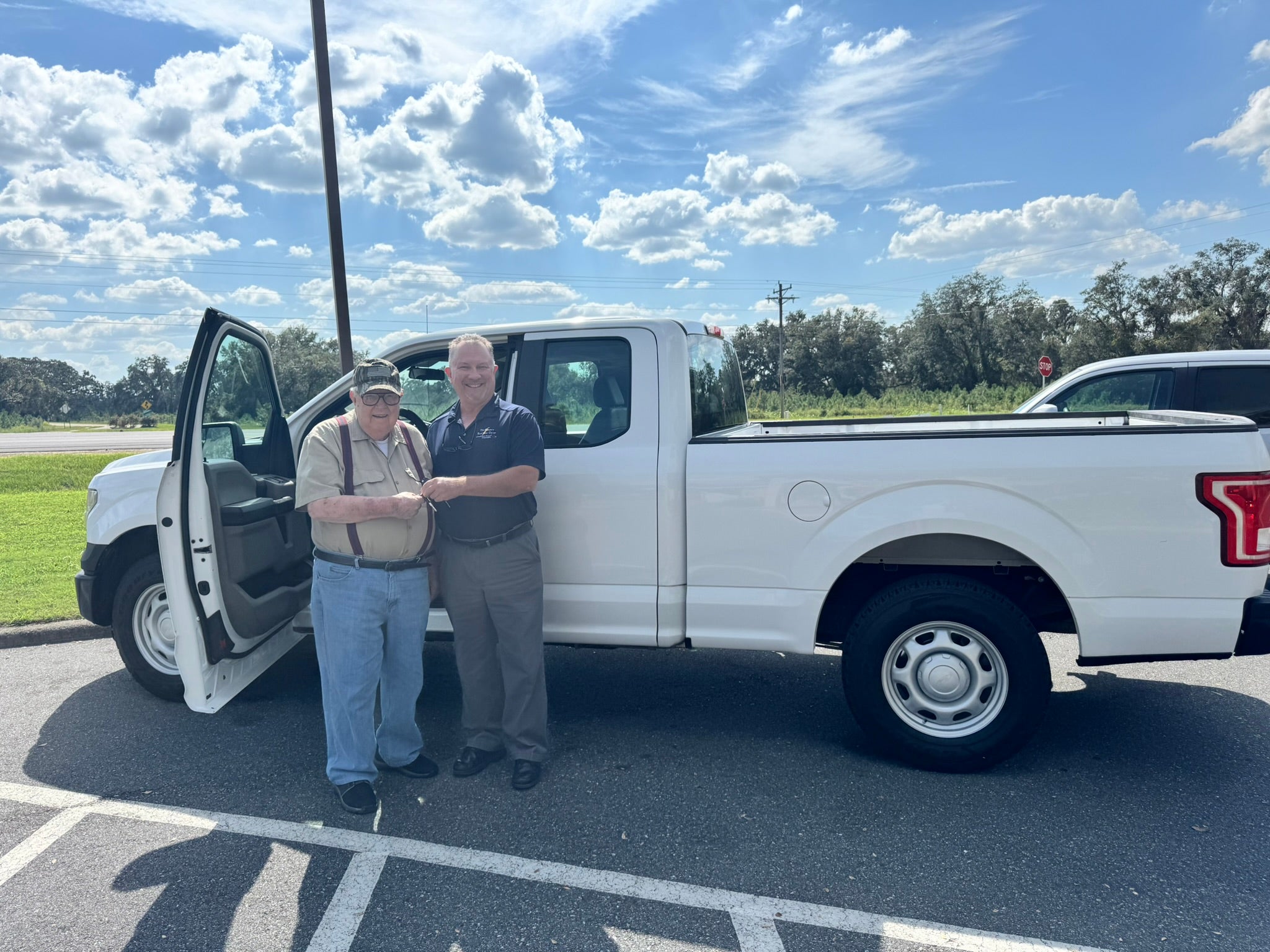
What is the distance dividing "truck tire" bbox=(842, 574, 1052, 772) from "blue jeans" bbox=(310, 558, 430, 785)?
1.87m

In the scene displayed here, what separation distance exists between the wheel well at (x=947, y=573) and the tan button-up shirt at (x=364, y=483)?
5.95 feet

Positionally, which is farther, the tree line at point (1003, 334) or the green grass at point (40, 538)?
the tree line at point (1003, 334)

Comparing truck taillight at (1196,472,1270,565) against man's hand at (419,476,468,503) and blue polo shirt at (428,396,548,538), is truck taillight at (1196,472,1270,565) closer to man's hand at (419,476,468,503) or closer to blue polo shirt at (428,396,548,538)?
blue polo shirt at (428,396,548,538)

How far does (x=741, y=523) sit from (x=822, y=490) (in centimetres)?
37

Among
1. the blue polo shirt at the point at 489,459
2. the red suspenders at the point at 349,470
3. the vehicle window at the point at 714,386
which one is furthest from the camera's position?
the vehicle window at the point at 714,386

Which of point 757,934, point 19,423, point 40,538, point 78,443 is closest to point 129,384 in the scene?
point 19,423

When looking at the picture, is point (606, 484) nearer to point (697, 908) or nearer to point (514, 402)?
point (514, 402)

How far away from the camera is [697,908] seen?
2742 millimetres

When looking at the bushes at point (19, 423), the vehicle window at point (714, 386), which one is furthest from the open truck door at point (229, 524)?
the bushes at point (19, 423)

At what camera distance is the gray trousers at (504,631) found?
11.8 ft

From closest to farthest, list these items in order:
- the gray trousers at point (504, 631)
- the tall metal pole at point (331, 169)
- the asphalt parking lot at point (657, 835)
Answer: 1. the asphalt parking lot at point (657, 835)
2. the gray trousers at point (504, 631)
3. the tall metal pole at point (331, 169)

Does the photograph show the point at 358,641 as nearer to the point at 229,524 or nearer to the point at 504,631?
the point at 504,631

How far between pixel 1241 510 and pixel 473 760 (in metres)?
3.25

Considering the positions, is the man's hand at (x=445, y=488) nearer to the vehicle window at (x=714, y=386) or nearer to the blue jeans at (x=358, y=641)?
the blue jeans at (x=358, y=641)
